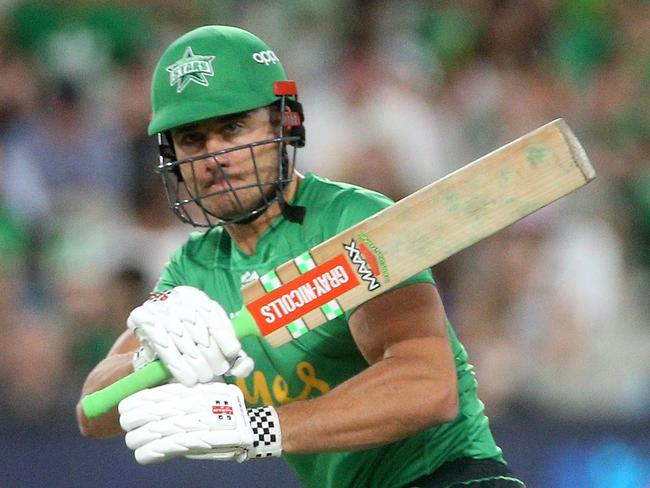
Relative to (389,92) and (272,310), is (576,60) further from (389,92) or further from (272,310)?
(272,310)

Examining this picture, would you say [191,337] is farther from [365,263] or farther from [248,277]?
[248,277]

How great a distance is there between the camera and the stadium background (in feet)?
17.7

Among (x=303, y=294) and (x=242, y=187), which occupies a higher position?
(x=242, y=187)

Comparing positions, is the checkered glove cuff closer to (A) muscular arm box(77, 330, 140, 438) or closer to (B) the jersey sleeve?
(A) muscular arm box(77, 330, 140, 438)

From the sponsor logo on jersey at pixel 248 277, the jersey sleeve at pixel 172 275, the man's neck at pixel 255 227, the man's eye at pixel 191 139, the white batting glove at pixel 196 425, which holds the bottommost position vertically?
the white batting glove at pixel 196 425

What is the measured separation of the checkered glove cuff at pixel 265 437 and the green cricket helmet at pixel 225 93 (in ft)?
2.24

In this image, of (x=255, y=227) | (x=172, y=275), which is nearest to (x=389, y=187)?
(x=172, y=275)

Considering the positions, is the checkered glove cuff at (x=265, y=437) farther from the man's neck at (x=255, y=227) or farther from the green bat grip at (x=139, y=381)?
the man's neck at (x=255, y=227)

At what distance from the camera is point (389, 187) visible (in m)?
6.29

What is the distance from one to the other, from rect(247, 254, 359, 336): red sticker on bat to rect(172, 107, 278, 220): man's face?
47cm

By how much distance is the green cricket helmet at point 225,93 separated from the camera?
3.52m

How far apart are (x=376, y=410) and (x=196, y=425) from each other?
41 cm

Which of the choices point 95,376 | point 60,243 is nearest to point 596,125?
point 60,243

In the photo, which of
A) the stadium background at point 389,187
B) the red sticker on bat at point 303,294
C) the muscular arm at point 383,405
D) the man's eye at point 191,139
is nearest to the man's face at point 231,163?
the man's eye at point 191,139
